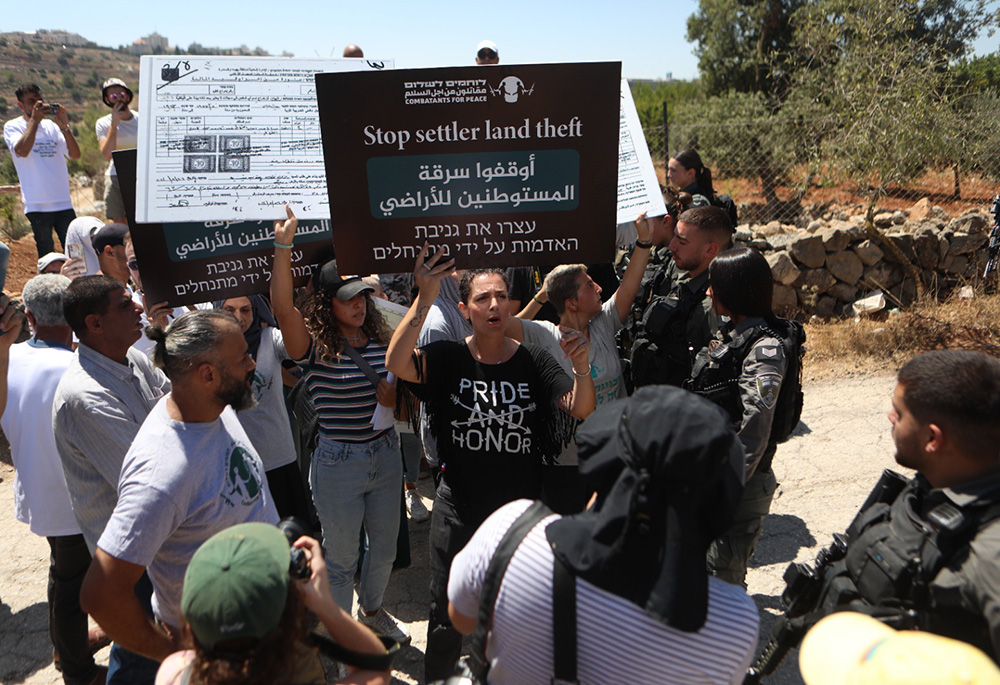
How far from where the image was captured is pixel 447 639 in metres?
2.87

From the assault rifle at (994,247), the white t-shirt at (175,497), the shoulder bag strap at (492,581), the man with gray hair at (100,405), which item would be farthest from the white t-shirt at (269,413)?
the assault rifle at (994,247)

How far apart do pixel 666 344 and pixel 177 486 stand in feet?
8.22

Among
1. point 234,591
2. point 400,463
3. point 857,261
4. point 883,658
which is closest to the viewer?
point 883,658

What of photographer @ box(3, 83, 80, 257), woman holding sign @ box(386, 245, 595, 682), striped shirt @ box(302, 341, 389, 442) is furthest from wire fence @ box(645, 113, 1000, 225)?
photographer @ box(3, 83, 80, 257)

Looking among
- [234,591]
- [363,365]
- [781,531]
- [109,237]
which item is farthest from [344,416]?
[781,531]

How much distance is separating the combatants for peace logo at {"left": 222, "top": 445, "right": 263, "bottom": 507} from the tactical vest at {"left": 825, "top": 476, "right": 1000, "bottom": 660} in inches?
73.5

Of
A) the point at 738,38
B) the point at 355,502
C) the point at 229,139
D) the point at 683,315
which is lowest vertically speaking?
the point at 355,502

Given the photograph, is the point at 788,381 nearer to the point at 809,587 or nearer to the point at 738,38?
the point at 809,587

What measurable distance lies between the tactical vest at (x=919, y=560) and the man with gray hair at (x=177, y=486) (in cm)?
192

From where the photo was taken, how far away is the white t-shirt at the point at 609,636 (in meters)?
1.54

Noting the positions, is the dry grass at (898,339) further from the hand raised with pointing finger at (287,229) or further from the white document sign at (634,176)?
the hand raised with pointing finger at (287,229)

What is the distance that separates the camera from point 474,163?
2.96 meters

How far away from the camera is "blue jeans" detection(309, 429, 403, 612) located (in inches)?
131

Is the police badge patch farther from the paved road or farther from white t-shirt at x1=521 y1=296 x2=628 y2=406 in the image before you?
the paved road
